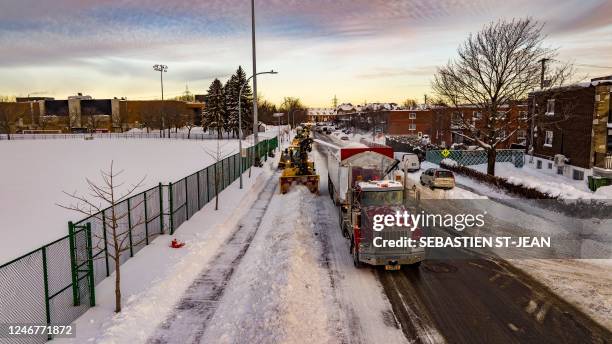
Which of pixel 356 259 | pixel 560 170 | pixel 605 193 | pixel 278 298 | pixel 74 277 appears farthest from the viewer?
pixel 560 170

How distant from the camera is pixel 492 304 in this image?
11.0 m

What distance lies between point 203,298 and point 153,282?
1783 mm

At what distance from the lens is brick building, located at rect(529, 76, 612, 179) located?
3167cm

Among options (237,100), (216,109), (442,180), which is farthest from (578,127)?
(216,109)

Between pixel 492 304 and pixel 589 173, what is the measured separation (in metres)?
26.7

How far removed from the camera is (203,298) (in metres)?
11.4

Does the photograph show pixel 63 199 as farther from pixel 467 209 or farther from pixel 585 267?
pixel 585 267

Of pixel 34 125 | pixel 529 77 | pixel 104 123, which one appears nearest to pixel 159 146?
pixel 529 77

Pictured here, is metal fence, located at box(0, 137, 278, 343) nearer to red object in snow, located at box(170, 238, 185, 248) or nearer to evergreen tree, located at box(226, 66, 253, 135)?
red object in snow, located at box(170, 238, 185, 248)

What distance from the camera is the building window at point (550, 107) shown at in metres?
37.2

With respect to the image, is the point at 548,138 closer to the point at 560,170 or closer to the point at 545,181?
the point at 560,170

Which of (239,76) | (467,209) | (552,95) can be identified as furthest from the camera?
(239,76)

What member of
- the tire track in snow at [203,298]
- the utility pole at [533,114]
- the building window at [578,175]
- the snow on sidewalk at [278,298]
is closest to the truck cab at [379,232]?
the snow on sidewalk at [278,298]

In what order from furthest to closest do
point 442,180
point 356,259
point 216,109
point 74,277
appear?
point 216,109 < point 442,180 < point 356,259 < point 74,277
